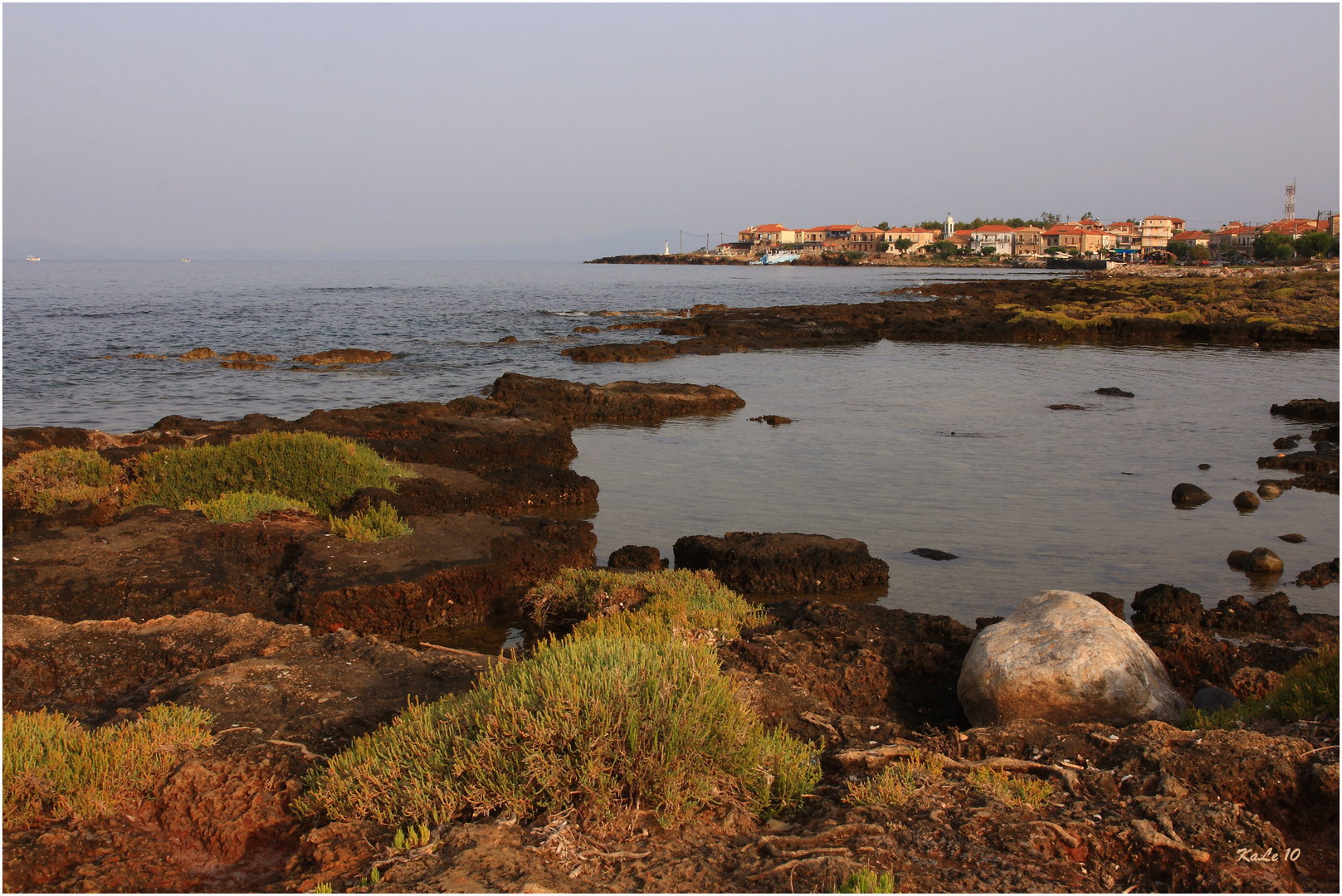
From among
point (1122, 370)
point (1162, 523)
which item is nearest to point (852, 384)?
point (1122, 370)

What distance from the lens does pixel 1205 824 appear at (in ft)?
12.8

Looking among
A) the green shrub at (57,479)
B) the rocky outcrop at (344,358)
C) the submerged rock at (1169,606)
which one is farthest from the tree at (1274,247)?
the green shrub at (57,479)

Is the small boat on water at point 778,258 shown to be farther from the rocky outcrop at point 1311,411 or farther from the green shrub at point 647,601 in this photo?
the green shrub at point 647,601

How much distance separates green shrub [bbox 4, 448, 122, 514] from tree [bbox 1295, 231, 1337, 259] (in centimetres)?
13221

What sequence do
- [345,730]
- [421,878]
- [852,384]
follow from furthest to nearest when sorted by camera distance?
[852,384]
[345,730]
[421,878]

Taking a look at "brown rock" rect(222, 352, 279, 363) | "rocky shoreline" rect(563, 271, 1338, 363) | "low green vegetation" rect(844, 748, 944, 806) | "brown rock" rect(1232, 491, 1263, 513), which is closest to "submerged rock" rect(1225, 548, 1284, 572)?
"brown rock" rect(1232, 491, 1263, 513)

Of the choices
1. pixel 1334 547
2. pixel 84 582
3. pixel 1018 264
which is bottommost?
pixel 1334 547

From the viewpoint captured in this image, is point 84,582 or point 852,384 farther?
point 852,384

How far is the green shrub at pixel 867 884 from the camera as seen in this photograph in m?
3.36

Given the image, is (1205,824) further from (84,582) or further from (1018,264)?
(1018,264)

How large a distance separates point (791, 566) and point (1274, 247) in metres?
138

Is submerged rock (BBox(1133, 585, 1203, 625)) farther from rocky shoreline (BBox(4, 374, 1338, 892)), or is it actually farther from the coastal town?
the coastal town

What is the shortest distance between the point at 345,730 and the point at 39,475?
7972 millimetres

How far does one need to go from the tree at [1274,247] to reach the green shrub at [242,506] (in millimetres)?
137101
